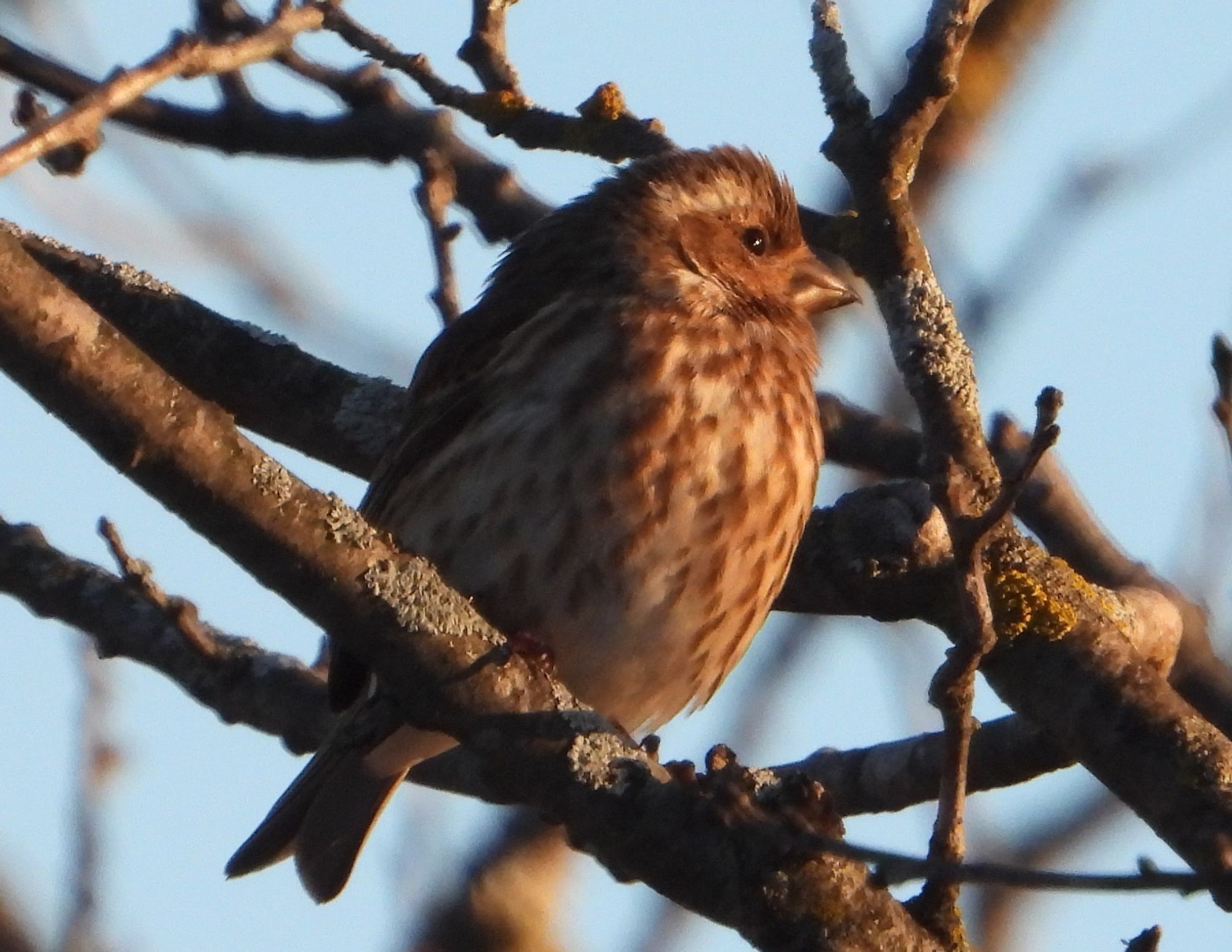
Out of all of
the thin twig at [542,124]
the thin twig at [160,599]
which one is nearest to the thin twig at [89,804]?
the thin twig at [160,599]

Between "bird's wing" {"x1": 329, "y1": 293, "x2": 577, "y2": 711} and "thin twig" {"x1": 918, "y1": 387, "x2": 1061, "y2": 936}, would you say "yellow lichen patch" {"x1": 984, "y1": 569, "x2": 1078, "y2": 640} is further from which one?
"bird's wing" {"x1": 329, "y1": 293, "x2": 577, "y2": 711}

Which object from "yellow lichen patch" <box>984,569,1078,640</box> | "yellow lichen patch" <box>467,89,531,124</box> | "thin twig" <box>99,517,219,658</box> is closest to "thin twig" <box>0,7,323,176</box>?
"thin twig" <box>99,517,219,658</box>

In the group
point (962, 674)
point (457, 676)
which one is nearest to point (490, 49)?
point (457, 676)

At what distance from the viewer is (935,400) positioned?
514 centimetres

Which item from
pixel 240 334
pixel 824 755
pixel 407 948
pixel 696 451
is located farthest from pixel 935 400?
pixel 240 334

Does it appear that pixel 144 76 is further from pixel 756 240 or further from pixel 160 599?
pixel 756 240

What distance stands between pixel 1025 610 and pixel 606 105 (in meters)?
2.19

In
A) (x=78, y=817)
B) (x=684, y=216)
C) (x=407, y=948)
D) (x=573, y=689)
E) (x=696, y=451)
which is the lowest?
(x=78, y=817)

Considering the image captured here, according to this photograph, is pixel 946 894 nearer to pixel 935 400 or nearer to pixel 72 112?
pixel 935 400

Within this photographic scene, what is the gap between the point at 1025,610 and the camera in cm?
540

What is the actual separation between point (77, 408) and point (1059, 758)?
305 cm

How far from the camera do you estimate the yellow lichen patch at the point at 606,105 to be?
6598 millimetres

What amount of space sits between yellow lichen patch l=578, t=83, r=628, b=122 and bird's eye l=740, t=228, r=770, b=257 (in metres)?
0.83

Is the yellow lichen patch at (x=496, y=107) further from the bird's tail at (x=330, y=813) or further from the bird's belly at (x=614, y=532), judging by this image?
the bird's tail at (x=330, y=813)
